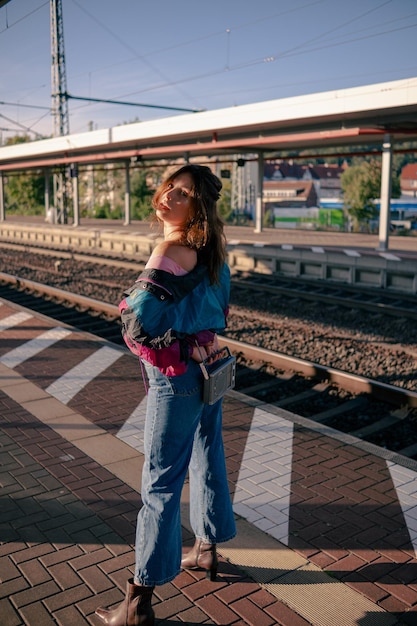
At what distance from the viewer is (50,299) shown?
43.9 feet

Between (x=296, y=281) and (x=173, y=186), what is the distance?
1281cm

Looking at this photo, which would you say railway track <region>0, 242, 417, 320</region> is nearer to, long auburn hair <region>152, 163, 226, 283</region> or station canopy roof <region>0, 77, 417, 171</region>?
station canopy roof <region>0, 77, 417, 171</region>

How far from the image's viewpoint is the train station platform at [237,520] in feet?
10.3

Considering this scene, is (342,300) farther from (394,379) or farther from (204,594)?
(204,594)

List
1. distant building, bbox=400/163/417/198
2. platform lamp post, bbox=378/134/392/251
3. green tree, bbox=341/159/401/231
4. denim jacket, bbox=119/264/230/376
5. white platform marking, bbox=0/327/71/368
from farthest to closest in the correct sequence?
distant building, bbox=400/163/417/198 < green tree, bbox=341/159/401/231 < platform lamp post, bbox=378/134/392/251 < white platform marking, bbox=0/327/71/368 < denim jacket, bbox=119/264/230/376

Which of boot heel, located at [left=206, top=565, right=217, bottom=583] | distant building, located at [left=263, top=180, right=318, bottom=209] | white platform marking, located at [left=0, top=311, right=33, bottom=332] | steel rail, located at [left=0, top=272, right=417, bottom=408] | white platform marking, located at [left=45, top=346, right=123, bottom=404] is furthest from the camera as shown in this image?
distant building, located at [left=263, top=180, right=318, bottom=209]

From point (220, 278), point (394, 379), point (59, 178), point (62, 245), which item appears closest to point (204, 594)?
point (220, 278)

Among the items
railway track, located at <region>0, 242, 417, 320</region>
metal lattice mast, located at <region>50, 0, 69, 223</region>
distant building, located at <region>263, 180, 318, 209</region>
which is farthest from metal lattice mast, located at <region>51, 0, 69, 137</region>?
distant building, located at <region>263, 180, 318, 209</region>

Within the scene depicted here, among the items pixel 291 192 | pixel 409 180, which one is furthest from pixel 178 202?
pixel 409 180

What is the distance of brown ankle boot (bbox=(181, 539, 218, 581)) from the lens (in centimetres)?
336

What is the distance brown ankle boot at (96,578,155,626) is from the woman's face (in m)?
1.71

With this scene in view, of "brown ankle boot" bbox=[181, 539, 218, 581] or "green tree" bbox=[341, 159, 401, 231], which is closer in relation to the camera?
"brown ankle boot" bbox=[181, 539, 218, 581]

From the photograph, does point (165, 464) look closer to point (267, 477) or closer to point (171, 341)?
point (171, 341)

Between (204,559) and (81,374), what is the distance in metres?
4.20
